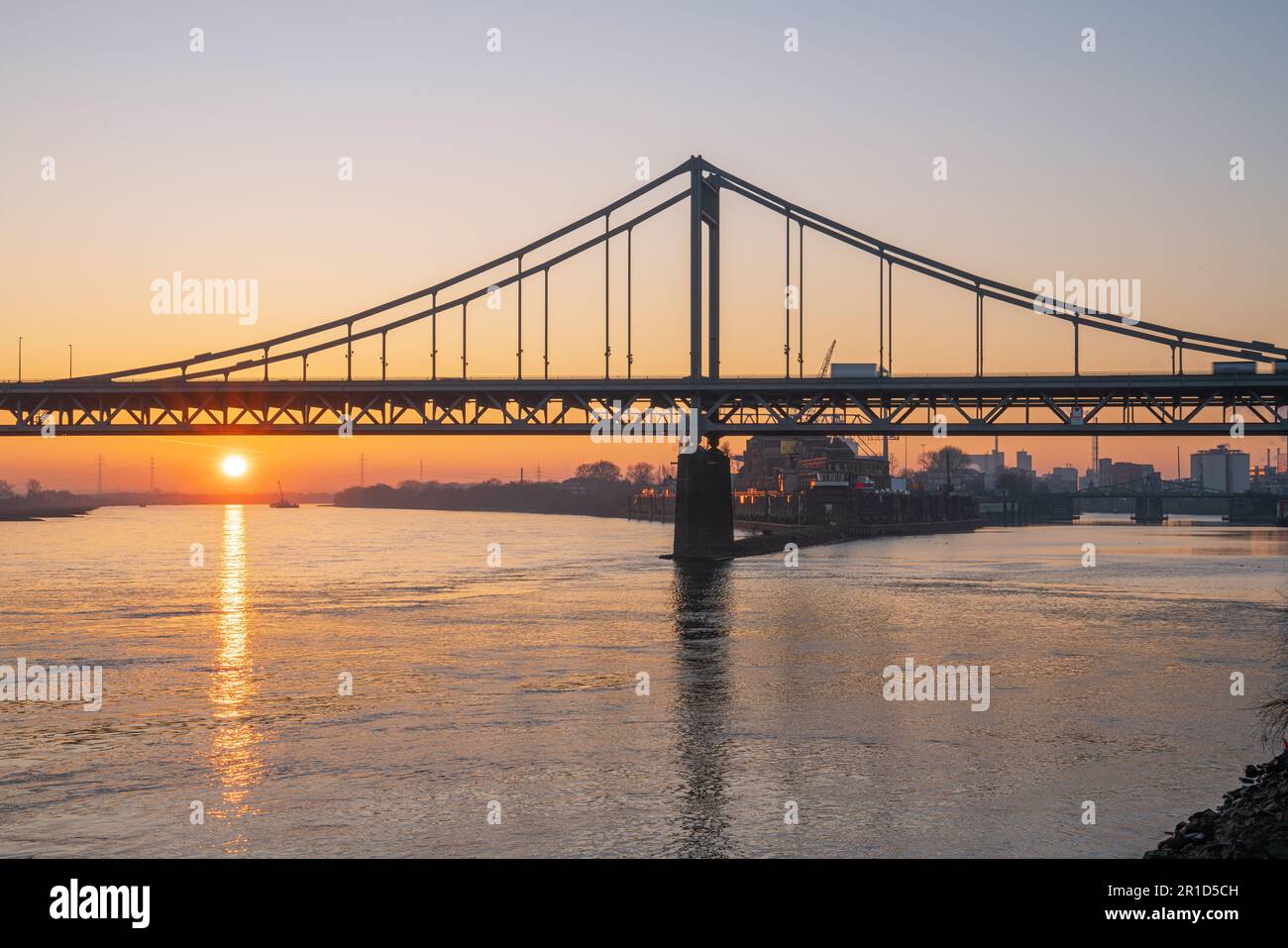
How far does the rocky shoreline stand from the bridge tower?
64734 millimetres

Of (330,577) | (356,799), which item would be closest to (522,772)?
(356,799)

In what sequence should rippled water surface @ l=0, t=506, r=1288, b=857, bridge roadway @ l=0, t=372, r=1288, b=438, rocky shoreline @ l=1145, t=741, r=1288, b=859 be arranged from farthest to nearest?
bridge roadway @ l=0, t=372, r=1288, b=438 < rippled water surface @ l=0, t=506, r=1288, b=857 < rocky shoreline @ l=1145, t=741, r=1288, b=859

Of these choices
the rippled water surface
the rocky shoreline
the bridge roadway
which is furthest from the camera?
the bridge roadway

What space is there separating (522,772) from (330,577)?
55.8 metres

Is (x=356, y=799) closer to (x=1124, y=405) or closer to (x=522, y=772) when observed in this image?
(x=522, y=772)

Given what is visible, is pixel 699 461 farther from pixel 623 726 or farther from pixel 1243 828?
pixel 1243 828

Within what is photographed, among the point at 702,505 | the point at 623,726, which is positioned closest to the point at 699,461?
the point at 702,505

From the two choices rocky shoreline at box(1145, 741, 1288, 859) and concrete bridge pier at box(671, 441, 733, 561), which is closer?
rocky shoreline at box(1145, 741, 1288, 859)

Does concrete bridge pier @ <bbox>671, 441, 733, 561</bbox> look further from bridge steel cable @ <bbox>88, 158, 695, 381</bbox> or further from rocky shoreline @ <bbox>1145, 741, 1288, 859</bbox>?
rocky shoreline @ <bbox>1145, 741, 1288, 859</bbox>

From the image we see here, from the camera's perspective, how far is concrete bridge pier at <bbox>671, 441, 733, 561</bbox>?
264 ft

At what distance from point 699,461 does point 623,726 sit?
5798 centimetres

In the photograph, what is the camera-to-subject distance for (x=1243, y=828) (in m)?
13.2

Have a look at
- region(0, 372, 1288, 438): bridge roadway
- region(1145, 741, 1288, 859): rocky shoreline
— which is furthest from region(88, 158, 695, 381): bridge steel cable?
region(1145, 741, 1288, 859): rocky shoreline
